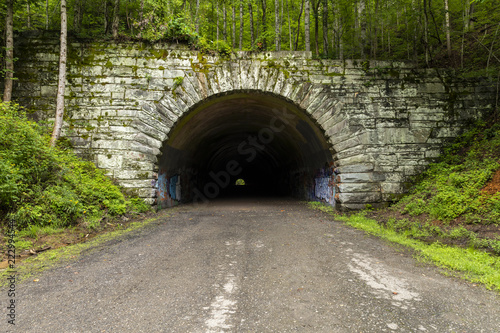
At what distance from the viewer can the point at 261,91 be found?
8438 millimetres

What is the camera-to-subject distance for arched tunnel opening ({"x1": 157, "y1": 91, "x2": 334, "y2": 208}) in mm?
8953

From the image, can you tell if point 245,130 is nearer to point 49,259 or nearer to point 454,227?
point 454,227

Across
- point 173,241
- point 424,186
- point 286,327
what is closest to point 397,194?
point 424,186

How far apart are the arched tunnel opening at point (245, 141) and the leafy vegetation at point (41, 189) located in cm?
223

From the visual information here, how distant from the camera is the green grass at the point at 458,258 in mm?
3315

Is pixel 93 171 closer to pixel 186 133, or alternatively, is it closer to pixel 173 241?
pixel 186 133

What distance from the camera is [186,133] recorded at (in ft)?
32.0

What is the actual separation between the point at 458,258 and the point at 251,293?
10.6 ft

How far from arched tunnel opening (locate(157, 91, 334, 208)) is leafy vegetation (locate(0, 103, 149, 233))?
2.23 meters

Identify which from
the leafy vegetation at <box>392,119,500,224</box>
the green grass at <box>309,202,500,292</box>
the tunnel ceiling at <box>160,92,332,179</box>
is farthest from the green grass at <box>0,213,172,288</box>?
the leafy vegetation at <box>392,119,500,224</box>

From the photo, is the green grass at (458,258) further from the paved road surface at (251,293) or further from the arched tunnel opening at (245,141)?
the arched tunnel opening at (245,141)

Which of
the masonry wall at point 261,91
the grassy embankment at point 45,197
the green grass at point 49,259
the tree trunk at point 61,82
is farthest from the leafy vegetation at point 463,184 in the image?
the tree trunk at point 61,82

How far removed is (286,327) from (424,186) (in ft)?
23.3

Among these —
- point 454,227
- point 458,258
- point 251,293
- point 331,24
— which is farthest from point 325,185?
point 331,24
